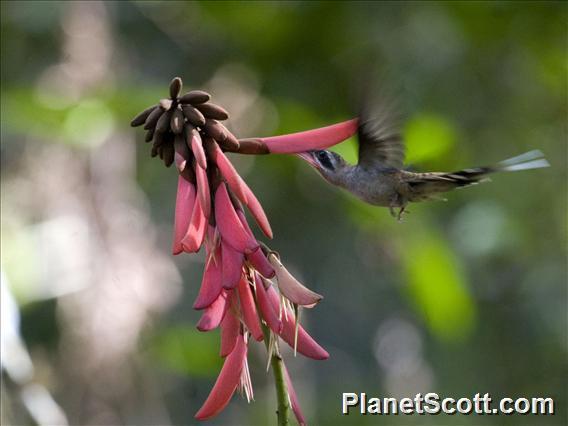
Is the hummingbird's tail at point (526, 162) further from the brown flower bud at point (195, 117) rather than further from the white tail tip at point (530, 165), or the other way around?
the brown flower bud at point (195, 117)

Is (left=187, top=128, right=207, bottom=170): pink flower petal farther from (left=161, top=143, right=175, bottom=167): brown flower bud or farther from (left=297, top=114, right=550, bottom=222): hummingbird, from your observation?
(left=297, top=114, right=550, bottom=222): hummingbird

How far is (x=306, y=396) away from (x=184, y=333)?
1.69ft

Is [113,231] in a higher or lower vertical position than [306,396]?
higher

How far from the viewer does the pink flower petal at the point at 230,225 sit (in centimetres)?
129

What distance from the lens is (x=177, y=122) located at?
1.35 meters

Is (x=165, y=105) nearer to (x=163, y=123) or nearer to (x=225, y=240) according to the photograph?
(x=163, y=123)

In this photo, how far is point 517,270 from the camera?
4.08 metres

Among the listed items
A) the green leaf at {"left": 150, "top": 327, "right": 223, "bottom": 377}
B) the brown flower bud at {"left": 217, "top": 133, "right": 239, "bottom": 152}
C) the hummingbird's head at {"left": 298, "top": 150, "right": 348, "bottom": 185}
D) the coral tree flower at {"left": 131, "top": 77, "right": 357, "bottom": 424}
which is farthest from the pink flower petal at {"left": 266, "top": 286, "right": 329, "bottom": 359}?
the green leaf at {"left": 150, "top": 327, "right": 223, "bottom": 377}

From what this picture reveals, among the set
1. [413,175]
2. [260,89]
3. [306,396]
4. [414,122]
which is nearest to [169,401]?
[306,396]

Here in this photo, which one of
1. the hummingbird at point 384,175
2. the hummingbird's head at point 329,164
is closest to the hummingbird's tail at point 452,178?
the hummingbird at point 384,175

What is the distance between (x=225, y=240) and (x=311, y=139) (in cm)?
22

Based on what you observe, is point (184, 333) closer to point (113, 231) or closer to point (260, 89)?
point (113, 231)

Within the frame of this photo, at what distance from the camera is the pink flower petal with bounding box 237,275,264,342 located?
1308 millimetres

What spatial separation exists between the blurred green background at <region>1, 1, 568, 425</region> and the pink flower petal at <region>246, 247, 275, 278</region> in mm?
1602
